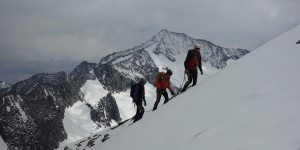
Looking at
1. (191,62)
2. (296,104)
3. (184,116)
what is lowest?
(296,104)

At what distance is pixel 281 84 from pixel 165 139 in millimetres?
3420

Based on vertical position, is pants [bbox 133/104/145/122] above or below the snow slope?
above

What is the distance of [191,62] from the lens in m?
20.1

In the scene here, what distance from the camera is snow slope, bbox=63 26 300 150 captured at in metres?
5.95

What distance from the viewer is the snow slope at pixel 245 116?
5947 millimetres

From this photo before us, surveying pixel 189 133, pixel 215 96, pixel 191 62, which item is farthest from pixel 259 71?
pixel 191 62

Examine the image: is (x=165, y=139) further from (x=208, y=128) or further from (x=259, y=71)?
(x=259, y=71)

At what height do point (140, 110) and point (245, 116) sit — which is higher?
point (140, 110)

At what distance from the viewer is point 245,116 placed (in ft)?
24.6

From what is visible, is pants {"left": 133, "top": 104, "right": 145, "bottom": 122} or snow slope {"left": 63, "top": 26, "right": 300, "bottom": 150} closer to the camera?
snow slope {"left": 63, "top": 26, "right": 300, "bottom": 150}

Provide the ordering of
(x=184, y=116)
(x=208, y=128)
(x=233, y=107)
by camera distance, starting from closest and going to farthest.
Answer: (x=208, y=128), (x=233, y=107), (x=184, y=116)

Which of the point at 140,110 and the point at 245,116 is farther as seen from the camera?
the point at 140,110

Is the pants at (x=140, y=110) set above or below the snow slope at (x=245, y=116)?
above

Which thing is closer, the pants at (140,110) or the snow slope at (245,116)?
the snow slope at (245,116)
